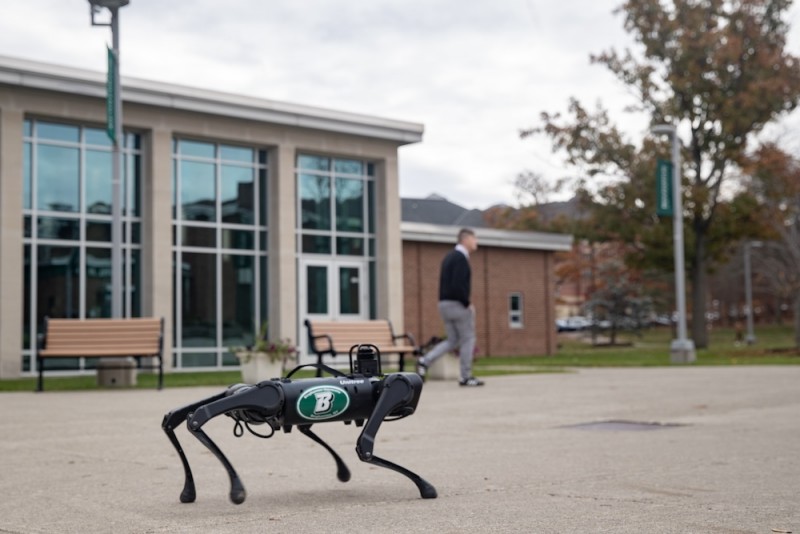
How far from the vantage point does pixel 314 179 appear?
27.9 m

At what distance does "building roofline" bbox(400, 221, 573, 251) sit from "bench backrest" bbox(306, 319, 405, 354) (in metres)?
14.5

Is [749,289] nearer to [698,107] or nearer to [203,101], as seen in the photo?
[698,107]

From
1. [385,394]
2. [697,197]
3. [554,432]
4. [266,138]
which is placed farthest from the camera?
[697,197]

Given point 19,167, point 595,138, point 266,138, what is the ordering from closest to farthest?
1. point 19,167
2. point 266,138
3. point 595,138

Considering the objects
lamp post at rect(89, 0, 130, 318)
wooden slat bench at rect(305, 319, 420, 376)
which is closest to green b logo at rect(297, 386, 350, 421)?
wooden slat bench at rect(305, 319, 420, 376)

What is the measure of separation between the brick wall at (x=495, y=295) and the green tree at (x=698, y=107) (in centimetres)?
341

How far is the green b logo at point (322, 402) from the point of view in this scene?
4.98m

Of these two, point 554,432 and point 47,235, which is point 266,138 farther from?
point 554,432

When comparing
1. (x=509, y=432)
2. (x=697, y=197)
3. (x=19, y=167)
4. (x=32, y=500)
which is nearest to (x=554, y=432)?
(x=509, y=432)

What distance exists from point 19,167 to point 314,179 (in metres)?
7.83

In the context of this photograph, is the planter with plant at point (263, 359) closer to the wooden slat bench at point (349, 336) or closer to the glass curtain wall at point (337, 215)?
the wooden slat bench at point (349, 336)

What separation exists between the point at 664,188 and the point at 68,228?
51.4ft

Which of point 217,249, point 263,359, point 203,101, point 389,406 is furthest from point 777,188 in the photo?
point 389,406

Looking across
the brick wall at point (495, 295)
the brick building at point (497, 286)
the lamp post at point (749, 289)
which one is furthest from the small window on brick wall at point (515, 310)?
the lamp post at point (749, 289)
